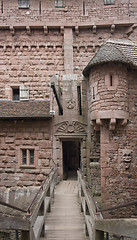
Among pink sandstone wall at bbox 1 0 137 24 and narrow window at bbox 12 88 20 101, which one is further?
narrow window at bbox 12 88 20 101

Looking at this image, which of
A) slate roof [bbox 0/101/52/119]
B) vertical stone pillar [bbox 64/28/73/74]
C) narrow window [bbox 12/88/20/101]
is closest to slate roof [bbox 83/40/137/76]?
slate roof [bbox 0/101/52/119]

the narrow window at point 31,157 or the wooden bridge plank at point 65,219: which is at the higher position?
the narrow window at point 31,157

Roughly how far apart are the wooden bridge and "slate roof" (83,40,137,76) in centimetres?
467

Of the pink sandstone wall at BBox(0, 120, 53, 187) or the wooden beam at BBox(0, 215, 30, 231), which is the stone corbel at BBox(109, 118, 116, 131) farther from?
the wooden beam at BBox(0, 215, 30, 231)

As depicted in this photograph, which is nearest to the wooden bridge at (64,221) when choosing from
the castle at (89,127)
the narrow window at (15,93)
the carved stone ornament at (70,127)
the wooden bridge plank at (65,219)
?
the wooden bridge plank at (65,219)

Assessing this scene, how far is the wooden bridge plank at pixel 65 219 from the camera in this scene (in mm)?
4369

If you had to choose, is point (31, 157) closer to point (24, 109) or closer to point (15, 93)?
point (24, 109)

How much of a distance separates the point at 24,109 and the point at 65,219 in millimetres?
5374

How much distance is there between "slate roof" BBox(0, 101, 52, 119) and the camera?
8484mm

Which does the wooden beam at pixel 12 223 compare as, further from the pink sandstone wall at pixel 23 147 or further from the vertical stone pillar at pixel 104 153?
the pink sandstone wall at pixel 23 147

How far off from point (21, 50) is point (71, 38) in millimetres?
3202

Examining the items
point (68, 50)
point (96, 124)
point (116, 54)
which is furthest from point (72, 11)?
point (96, 124)

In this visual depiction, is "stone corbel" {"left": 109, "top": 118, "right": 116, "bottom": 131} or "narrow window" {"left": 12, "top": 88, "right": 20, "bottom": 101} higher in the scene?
"narrow window" {"left": 12, "top": 88, "right": 20, "bottom": 101}

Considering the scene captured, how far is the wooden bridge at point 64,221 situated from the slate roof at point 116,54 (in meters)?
4.67
